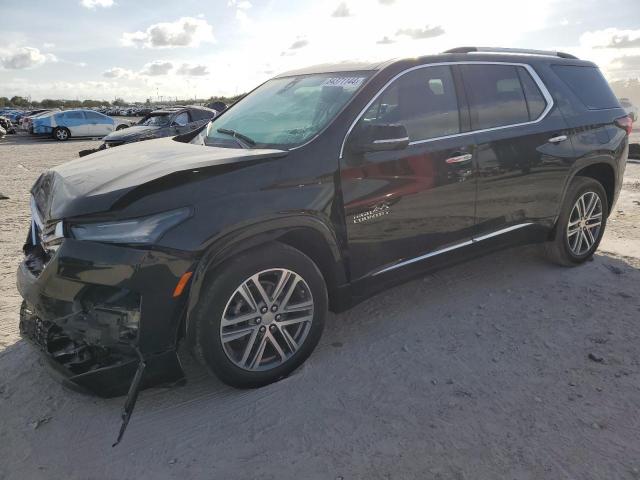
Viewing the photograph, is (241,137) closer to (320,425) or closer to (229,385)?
(229,385)

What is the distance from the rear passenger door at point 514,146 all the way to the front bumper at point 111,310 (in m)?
2.37

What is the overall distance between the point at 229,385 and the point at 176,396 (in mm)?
339

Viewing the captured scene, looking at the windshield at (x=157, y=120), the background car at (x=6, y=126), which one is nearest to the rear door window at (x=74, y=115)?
the background car at (x=6, y=126)

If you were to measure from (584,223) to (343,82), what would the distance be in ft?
9.06

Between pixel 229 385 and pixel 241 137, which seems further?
pixel 241 137

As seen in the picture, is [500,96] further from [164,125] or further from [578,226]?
[164,125]

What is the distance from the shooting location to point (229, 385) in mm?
2883

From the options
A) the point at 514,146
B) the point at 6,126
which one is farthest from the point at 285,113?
the point at 6,126

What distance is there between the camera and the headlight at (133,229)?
97.3 inches

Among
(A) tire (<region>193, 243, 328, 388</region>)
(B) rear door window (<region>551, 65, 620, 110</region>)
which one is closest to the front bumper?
(A) tire (<region>193, 243, 328, 388</region>)

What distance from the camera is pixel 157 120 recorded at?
624 inches

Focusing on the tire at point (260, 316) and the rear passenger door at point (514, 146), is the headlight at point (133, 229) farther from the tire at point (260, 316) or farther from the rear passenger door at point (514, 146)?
the rear passenger door at point (514, 146)

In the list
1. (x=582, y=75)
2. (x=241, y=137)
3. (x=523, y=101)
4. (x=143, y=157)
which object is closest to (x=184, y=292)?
(x=143, y=157)

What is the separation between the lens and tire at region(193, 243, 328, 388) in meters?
2.69
